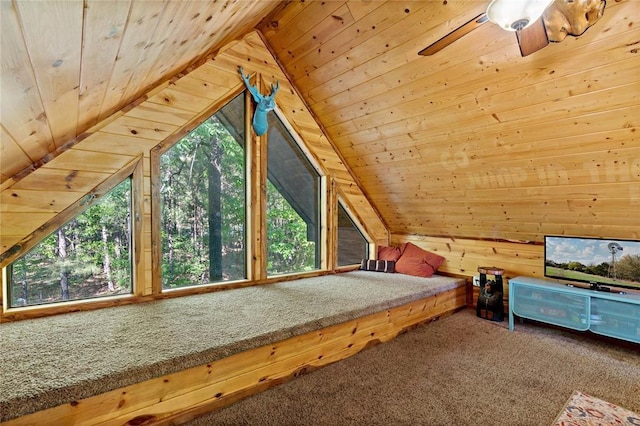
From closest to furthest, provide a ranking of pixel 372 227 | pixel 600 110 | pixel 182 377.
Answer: pixel 182 377 → pixel 600 110 → pixel 372 227

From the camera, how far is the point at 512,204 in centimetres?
317

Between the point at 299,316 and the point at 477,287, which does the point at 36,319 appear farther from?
the point at 477,287

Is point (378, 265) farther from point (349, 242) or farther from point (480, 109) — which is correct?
point (480, 109)

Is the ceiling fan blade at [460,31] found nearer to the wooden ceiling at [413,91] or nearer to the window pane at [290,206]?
the wooden ceiling at [413,91]

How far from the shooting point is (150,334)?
1.99 m

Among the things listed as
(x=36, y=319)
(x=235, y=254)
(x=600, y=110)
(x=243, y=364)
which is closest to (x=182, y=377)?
(x=243, y=364)

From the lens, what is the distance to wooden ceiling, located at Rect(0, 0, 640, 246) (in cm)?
117

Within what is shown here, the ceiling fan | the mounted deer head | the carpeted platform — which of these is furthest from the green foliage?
the ceiling fan

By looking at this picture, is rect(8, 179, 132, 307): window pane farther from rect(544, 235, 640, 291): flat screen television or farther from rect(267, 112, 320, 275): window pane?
rect(544, 235, 640, 291): flat screen television

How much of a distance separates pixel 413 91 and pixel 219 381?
2.63 meters

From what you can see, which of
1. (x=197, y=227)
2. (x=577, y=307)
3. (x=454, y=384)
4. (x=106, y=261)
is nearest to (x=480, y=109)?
(x=577, y=307)

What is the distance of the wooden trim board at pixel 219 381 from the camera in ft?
4.94

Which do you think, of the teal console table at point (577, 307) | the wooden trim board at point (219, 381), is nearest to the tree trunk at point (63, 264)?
the wooden trim board at point (219, 381)

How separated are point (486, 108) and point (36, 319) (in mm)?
3678
